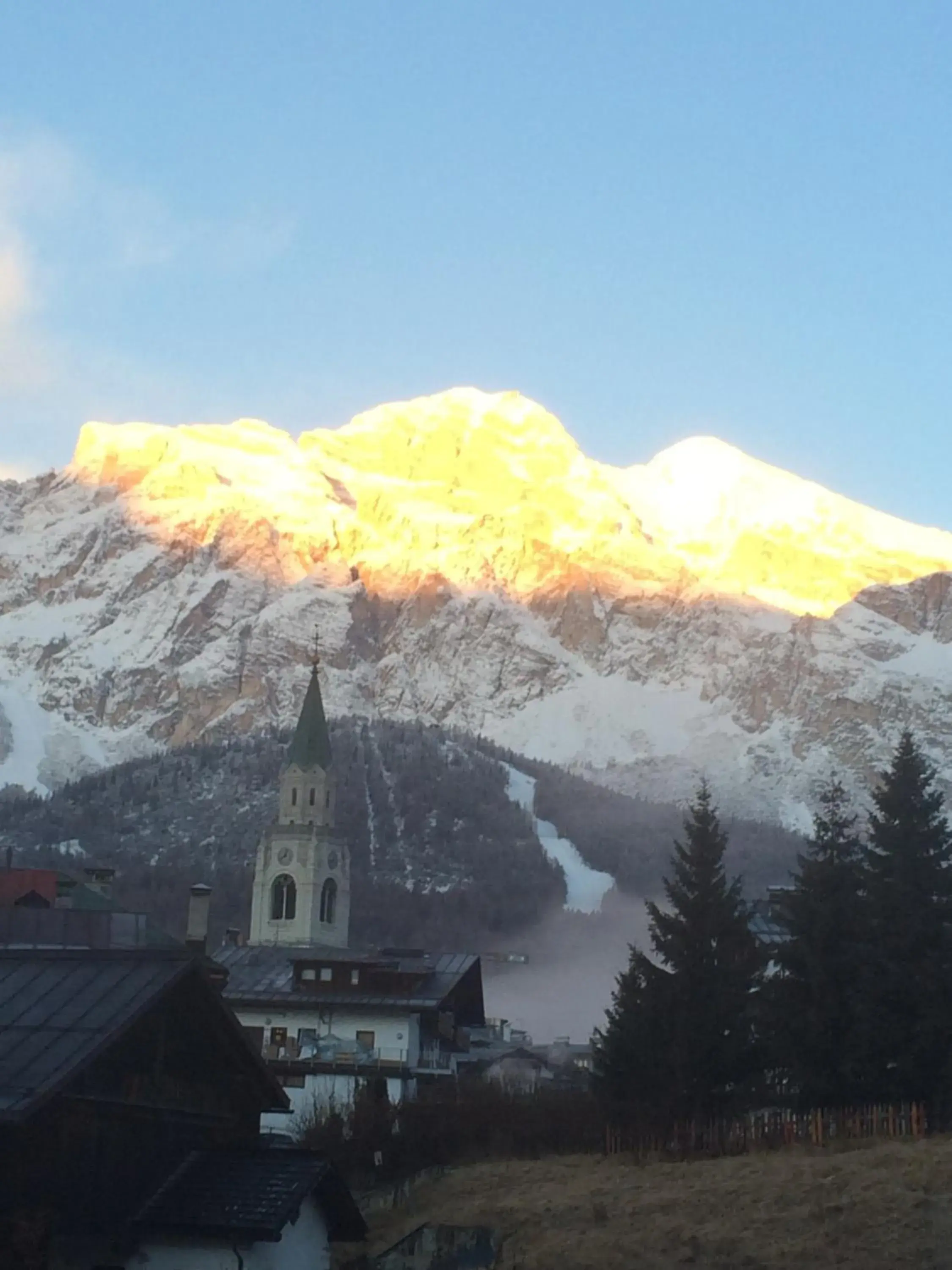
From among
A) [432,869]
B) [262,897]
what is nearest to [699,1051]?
[262,897]

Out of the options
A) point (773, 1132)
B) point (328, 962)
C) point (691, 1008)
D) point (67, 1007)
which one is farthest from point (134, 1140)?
point (328, 962)

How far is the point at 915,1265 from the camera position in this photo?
26641mm

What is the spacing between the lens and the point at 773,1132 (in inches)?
1447

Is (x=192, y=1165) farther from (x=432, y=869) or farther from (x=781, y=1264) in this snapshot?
(x=432, y=869)

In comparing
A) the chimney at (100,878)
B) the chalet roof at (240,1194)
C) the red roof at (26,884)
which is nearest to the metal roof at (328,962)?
the red roof at (26,884)

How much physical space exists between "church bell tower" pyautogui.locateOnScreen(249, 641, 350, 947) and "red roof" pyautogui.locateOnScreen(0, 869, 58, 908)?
26037 mm

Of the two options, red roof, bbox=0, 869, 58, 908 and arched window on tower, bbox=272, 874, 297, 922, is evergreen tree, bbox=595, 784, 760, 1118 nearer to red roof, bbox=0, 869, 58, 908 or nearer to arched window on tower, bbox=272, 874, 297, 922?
red roof, bbox=0, 869, 58, 908

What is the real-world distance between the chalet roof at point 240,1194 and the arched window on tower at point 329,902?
77.8 metres

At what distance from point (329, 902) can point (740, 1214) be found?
246 feet

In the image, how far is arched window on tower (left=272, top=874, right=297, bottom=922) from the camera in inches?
4011

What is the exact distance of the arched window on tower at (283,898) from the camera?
10188cm

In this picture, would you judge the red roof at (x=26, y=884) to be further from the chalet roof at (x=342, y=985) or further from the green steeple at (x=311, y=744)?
the green steeple at (x=311, y=744)

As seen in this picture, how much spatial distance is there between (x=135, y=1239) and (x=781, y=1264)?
925 cm

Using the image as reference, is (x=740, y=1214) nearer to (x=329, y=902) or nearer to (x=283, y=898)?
(x=283, y=898)
